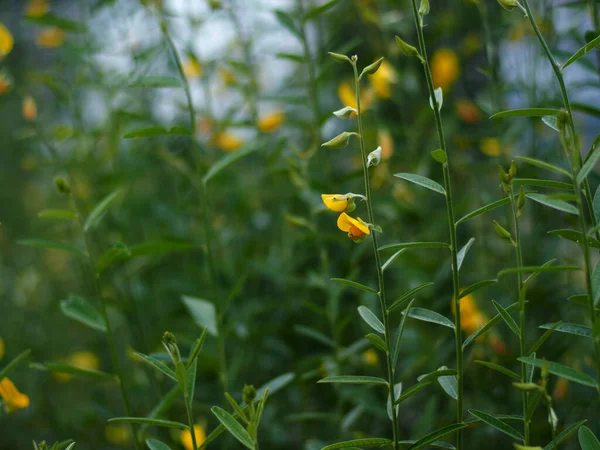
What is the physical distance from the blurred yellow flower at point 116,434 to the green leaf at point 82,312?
0.91m

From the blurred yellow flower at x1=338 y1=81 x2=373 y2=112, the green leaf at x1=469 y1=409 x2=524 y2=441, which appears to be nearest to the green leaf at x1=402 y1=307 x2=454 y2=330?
the green leaf at x1=469 y1=409 x2=524 y2=441

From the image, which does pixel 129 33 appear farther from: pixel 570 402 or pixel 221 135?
pixel 570 402

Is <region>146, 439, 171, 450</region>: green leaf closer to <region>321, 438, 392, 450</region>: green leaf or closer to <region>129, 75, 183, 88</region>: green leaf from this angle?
<region>321, 438, 392, 450</region>: green leaf

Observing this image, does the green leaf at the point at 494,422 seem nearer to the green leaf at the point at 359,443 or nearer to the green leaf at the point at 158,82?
the green leaf at the point at 359,443

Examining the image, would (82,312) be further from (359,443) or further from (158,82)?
(359,443)

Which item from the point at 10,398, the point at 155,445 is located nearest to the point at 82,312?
the point at 10,398

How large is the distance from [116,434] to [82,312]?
978 mm

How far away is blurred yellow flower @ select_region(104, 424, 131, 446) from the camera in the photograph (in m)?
1.87

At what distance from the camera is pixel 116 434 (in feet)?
6.21

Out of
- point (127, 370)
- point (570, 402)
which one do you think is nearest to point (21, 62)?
point (127, 370)

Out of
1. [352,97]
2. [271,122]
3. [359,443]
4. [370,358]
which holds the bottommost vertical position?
[370,358]

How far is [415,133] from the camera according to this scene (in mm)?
1896

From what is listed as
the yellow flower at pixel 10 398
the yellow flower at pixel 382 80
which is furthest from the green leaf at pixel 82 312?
the yellow flower at pixel 382 80

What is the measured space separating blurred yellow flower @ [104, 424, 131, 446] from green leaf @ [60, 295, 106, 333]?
2.98 feet
